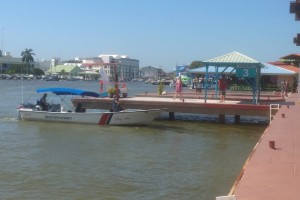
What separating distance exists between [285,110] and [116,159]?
1199cm

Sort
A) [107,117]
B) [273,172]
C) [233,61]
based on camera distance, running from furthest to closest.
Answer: [233,61] → [107,117] → [273,172]

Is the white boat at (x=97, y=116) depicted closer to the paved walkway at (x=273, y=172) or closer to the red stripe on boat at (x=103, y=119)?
the red stripe on boat at (x=103, y=119)

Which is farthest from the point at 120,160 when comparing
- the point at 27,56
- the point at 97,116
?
the point at 27,56

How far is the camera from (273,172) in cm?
957

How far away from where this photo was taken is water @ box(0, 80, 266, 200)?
38.2 feet

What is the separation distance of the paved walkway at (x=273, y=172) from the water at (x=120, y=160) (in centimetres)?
134

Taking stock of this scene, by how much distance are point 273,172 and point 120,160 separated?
685 cm

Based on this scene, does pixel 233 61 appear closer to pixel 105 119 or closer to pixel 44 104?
pixel 105 119

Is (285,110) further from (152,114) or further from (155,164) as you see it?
(155,164)

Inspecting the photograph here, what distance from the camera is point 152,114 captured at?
24.5 metres

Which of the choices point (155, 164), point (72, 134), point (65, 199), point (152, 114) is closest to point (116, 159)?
point (155, 164)

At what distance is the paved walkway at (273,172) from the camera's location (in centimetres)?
792

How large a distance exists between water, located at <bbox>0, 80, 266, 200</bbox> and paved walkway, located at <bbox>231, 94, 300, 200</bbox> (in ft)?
4.40

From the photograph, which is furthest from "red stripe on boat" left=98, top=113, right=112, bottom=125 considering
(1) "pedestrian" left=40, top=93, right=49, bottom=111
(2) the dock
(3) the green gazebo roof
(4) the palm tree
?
(4) the palm tree
